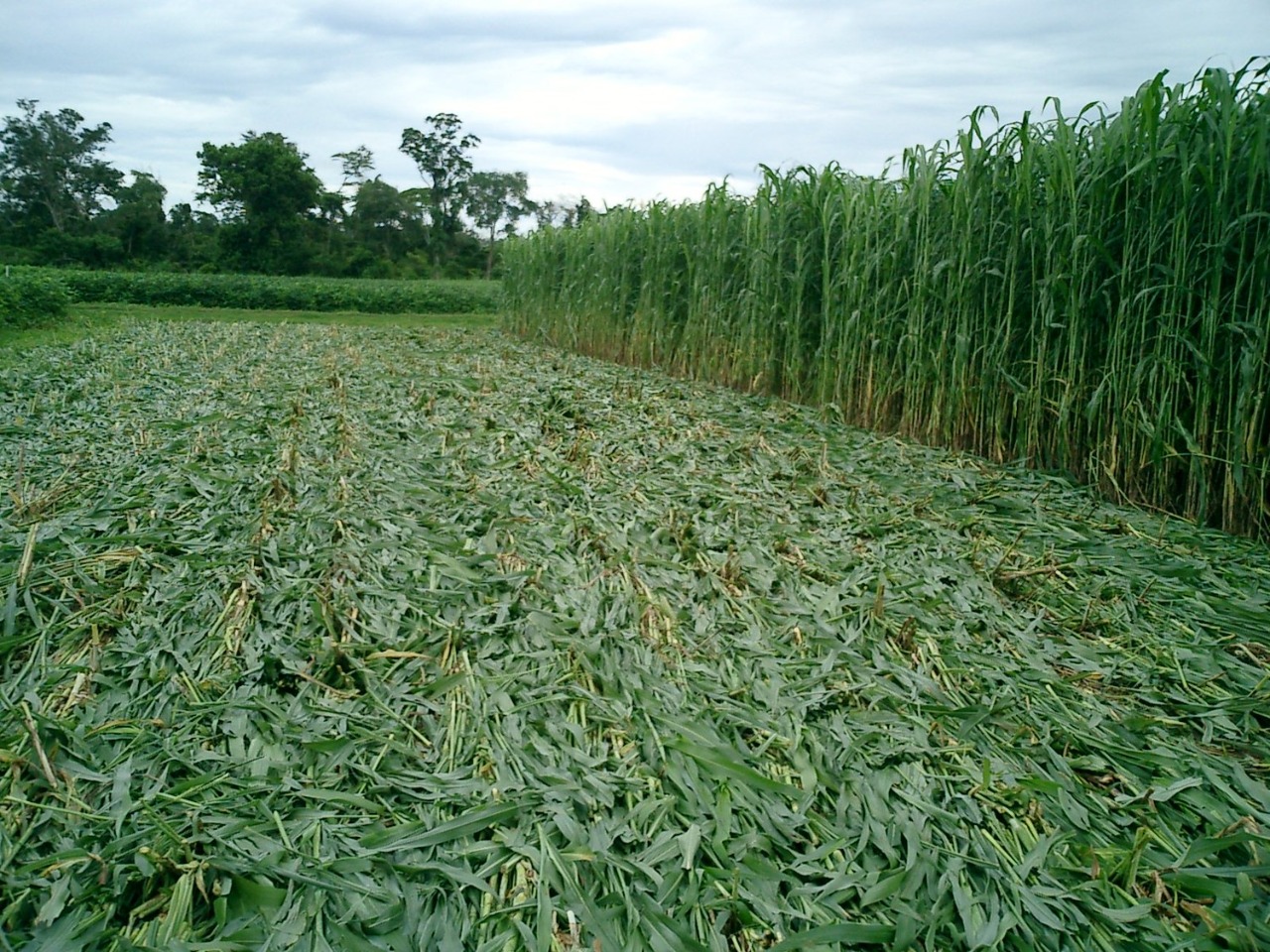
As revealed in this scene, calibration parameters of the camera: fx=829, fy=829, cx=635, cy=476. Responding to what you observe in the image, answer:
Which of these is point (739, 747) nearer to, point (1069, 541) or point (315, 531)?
point (315, 531)

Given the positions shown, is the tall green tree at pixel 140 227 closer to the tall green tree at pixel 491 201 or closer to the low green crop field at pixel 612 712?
the tall green tree at pixel 491 201

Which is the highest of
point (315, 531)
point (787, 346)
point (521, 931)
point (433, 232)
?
point (433, 232)

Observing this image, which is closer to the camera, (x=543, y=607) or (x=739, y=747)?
(x=739, y=747)

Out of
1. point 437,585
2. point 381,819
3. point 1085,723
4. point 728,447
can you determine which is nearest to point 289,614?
point 437,585

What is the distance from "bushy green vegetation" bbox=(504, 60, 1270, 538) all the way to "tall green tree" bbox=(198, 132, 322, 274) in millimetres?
31306

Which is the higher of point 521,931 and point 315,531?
point 315,531

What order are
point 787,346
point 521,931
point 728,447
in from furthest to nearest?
point 787,346
point 728,447
point 521,931

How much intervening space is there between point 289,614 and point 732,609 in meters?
1.28

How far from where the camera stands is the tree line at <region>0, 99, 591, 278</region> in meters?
32.9

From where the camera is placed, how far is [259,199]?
1305 inches

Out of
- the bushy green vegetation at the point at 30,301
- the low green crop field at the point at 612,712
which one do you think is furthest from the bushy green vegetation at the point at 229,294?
the low green crop field at the point at 612,712

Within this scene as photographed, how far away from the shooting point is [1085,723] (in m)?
1.95

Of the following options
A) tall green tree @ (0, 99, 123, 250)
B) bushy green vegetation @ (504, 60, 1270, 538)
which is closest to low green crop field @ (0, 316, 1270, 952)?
bushy green vegetation @ (504, 60, 1270, 538)

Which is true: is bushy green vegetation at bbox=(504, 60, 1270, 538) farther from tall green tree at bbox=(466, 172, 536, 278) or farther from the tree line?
tall green tree at bbox=(466, 172, 536, 278)
